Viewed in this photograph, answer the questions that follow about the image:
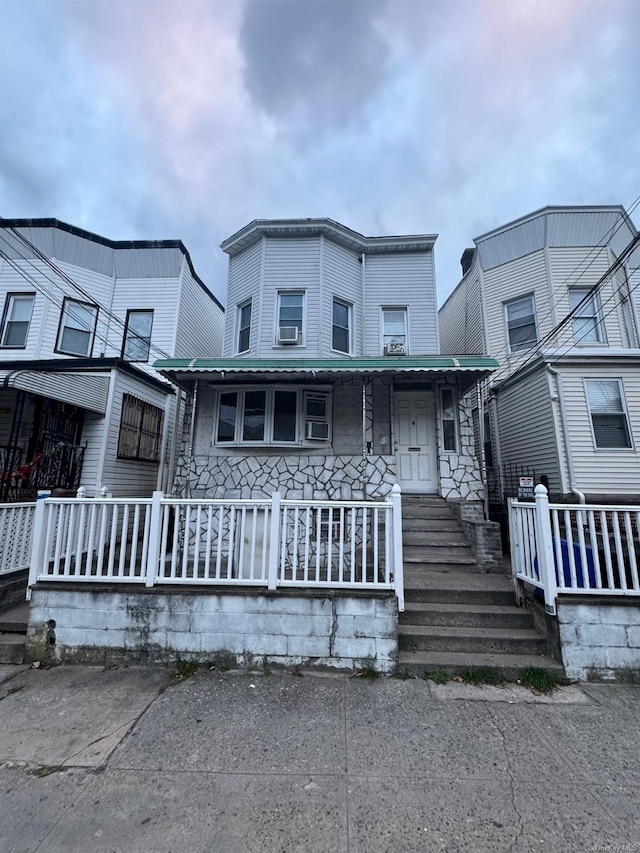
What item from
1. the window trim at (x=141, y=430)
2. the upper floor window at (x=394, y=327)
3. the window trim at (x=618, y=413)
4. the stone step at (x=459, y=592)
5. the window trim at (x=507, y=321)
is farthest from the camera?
the window trim at (x=507, y=321)

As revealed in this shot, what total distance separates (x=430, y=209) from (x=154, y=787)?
17.7m

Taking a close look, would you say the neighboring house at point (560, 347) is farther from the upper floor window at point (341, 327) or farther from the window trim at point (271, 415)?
the upper floor window at point (341, 327)

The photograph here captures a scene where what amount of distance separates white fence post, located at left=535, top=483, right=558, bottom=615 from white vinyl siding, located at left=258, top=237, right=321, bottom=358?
616cm

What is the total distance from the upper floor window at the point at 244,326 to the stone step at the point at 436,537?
238 inches

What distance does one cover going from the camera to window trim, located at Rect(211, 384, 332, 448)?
7414 mm

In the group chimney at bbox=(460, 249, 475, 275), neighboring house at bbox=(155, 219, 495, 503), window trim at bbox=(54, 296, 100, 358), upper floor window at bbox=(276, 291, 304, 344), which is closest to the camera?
neighboring house at bbox=(155, 219, 495, 503)

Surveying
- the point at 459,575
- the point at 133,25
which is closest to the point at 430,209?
the point at 133,25

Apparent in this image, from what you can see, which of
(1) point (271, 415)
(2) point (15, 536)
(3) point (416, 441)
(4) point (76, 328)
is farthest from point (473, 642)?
(4) point (76, 328)

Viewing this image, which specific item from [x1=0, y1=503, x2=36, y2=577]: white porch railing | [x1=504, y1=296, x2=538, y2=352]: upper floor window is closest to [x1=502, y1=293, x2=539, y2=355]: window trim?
[x1=504, y1=296, x2=538, y2=352]: upper floor window

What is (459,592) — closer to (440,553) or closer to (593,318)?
(440,553)

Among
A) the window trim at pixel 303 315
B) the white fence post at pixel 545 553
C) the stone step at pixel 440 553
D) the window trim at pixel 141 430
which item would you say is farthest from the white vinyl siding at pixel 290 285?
the white fence post at pixel 545 553

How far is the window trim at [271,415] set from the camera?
24.3 ft

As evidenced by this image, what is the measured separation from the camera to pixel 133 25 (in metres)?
6.85

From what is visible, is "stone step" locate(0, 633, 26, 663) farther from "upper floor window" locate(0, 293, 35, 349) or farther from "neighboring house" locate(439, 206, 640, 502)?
"upper floor window" locate(0, 293, 35, 349)
